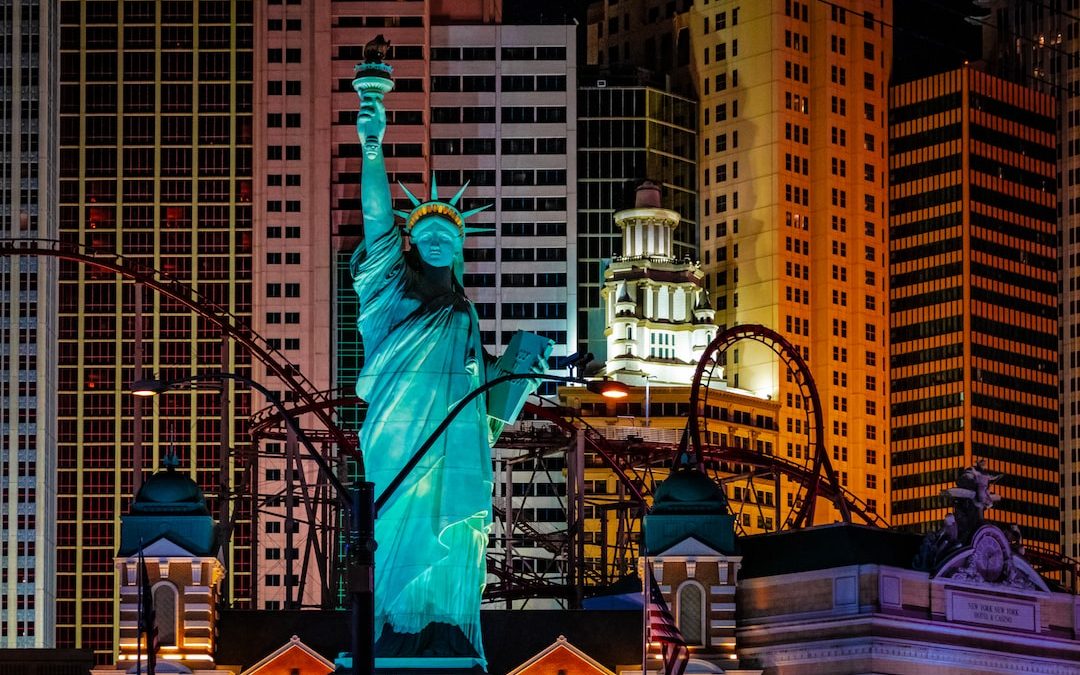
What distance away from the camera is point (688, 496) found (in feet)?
293

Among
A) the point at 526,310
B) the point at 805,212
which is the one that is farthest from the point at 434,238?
the point at 805,212

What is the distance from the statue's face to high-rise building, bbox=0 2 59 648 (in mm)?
92059

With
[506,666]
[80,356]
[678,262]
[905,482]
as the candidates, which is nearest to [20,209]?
[80,356]

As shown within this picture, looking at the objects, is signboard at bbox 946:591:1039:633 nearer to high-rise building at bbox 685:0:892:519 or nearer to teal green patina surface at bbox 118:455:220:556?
teal green patina surface at bbox 118:455:220:556

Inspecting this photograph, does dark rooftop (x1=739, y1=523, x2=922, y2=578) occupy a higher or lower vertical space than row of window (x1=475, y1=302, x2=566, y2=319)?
lower

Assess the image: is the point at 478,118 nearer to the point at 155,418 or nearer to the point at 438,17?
the point at 438,17

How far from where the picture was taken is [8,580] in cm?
17425

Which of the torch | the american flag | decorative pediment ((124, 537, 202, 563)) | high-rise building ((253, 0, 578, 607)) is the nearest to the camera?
the american flag

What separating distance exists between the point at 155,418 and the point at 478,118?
2976cm

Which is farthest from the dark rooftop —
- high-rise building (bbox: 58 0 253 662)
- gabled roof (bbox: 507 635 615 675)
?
high-rise building (bbox: 58 0 253 662)

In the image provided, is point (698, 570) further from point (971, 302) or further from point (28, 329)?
point (971, 302)

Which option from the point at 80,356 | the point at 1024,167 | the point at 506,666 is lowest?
the point at 506,666

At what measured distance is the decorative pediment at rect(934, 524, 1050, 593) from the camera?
90188 millimetres

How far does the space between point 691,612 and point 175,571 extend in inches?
620
